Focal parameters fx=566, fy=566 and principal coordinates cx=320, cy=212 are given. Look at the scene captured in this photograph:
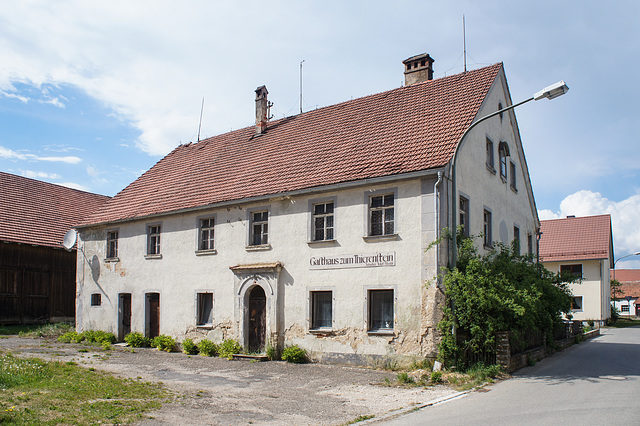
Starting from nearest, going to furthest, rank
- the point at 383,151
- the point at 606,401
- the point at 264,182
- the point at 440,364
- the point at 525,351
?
the point at 606,401, the point at 440,364, the point at 525,351, the point at 383,151, the point at 264,182

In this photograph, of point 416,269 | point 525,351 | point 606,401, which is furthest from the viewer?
point 525,351

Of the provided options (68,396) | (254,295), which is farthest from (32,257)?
(68,396)

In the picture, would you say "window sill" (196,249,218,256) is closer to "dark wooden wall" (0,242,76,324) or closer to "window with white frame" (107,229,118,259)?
"window with white frame" (107,229,118,259)

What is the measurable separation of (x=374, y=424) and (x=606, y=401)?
170 inches

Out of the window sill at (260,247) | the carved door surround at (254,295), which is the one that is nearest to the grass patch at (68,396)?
the carved door surround at (254,295)

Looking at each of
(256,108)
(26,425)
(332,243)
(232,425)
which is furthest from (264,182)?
(26,425)

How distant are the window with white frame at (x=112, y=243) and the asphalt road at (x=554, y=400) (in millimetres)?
16488

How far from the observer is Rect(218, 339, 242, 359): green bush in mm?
17734

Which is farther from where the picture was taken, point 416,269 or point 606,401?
point 416,269

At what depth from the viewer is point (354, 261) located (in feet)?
51.4

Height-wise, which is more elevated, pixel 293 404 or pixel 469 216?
Answer: pixel 469 216

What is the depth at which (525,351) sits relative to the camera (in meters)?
15.4

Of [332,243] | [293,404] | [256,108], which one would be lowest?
[293,404]

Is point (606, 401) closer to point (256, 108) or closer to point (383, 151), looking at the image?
point (383, 151)
